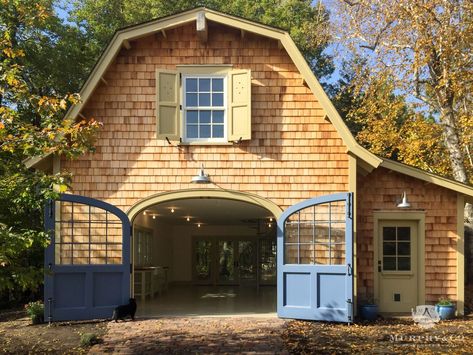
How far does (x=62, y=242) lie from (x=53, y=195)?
4088mm

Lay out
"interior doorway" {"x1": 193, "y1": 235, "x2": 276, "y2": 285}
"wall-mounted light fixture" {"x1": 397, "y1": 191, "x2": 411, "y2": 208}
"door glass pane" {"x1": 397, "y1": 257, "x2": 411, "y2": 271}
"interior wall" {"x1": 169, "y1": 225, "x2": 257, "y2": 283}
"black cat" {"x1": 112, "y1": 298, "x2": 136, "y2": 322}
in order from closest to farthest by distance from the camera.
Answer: "black cat" {"x1": 112, "y1": 298, "x2": 136, "y2": 322} → "wall-mounted light fixture" {"x1": 397, "y1": 191, "x2": 411, "y2": 208} → "door glass pane" {"x1": 397, "y1": 257, "x2": 411, "y2": 271} → "interior doorway" {"x1": 193, "y1": 235, "x2": 276, "y2": 285} → "interior wall" {"x1": 169, "y1": 225, "x2": 257, "y2": 283}

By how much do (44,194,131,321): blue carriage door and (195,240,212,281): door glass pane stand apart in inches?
447

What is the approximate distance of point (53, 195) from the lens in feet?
22.4

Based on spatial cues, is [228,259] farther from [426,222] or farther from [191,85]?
[191,85]

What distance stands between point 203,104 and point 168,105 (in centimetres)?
75

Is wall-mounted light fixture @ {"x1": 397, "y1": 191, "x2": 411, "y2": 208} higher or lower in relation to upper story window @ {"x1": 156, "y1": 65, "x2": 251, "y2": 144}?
lower

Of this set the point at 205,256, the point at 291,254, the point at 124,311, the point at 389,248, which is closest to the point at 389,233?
the point at 389,248

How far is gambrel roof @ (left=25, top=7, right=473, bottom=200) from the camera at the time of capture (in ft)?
34.1

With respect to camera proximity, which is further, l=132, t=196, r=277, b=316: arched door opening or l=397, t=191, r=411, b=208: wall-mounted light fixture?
l=132, t=196, r=277, b=316: arched door opening

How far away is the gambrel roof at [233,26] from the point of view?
1040 centimetres

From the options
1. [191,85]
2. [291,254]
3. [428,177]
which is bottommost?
[291,254]

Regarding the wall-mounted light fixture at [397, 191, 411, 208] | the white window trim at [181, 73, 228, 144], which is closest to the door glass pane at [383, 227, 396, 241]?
the wall-mounted light fixture at [397, 191, 411, 208]

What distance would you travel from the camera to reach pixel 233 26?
10.6m

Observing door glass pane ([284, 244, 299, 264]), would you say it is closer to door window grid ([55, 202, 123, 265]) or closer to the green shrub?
door window grid ([55, 202, 123, 265])
